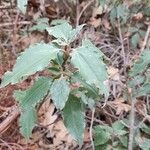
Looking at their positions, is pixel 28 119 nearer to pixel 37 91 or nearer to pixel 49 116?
pixel 37 91

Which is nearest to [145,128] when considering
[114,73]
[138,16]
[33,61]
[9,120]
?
[114,73]

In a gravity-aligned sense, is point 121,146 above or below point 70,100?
below

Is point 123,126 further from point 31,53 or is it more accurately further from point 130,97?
point 31,53

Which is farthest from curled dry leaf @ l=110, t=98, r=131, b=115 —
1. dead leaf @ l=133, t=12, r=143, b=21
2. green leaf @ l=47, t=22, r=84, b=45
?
green leaf @ l=47, t=22, r=84, b=45

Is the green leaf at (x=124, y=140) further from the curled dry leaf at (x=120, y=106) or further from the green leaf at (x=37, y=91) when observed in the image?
the green leaf at (x=37, y=91)

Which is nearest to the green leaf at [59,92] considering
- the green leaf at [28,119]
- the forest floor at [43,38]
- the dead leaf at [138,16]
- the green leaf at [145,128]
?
the green leaf at [28,119]

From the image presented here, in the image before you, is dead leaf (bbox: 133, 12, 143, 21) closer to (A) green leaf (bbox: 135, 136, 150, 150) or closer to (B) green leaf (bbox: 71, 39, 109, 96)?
(A) green leaf (bbox: 135, 136, 150, 150)

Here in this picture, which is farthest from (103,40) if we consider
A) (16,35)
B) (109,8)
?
(16,35)
